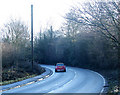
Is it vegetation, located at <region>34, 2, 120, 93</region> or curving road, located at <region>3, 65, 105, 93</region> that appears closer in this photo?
vegetation, located at <region>34, 2, 120, 93</region>

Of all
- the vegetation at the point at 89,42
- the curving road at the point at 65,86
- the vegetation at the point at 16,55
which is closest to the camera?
the vegetation at the point at 89,42

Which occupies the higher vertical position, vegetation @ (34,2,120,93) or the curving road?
vegetation @ (34,2,120,93)

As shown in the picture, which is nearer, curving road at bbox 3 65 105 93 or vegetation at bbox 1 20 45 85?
curving road at bbox 3 65 105 93

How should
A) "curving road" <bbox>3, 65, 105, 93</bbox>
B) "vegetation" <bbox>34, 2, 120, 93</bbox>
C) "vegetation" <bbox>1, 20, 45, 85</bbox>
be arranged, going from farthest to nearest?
"vegetation" <bbox>1, 20, 45, 85</bbox> → "curving road" <bbox>3, 65, 105, 93</bbox> → "vegetation" <bbox>34, 2, 120, 93</bbox>

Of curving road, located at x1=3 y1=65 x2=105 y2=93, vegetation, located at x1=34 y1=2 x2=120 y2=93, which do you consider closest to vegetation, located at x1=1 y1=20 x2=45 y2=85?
curving road, located at x1=3 y1=65 x2=105 y2=93

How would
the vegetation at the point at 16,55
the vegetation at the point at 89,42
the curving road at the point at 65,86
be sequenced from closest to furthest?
the vegetation at the point at 89,42 < the curving road at the point at 65,86 < the vegetation at the point at 16,55

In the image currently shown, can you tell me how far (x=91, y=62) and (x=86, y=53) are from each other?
9.76 ft

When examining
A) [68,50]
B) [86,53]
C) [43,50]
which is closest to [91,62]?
[86,53]

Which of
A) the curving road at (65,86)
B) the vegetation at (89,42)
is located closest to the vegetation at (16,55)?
the curving road at (65,86)

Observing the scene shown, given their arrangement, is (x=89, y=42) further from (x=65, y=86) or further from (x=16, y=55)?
(x=65, y=86)

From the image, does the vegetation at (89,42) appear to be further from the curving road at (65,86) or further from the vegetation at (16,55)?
the vegetation at (16,55)

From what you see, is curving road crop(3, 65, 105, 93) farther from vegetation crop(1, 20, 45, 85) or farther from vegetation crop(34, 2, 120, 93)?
vegetation crop(1, 20, 45, 85)

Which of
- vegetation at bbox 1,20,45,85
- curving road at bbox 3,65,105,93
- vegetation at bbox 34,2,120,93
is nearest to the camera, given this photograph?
vegetation at bbox 34,2,120,93

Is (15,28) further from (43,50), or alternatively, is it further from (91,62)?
(43,50)
